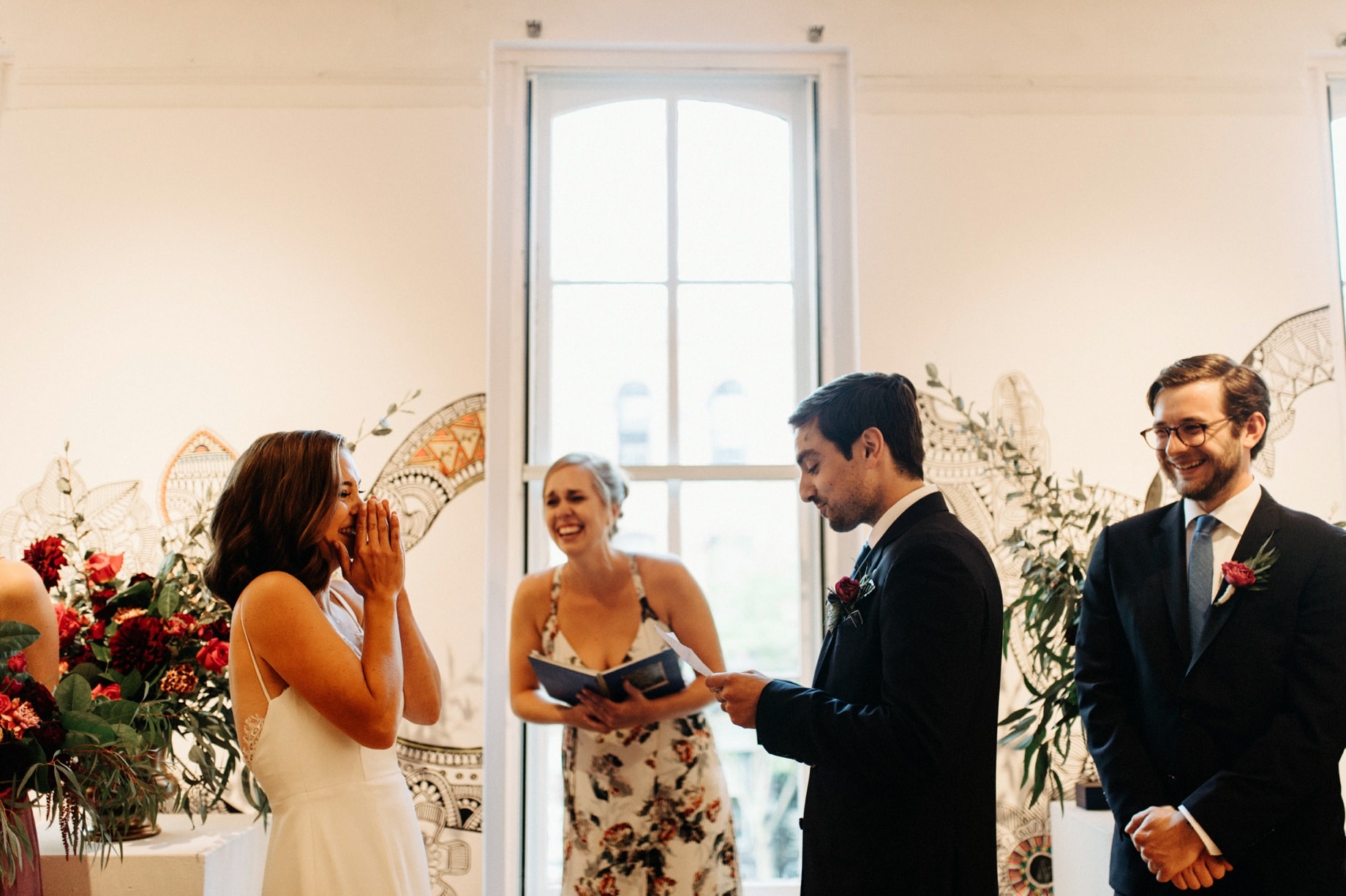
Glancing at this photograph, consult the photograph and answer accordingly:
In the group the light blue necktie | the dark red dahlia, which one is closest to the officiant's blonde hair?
the dark red dahlia

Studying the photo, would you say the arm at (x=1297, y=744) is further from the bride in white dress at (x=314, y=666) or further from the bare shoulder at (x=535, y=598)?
the bare shoulder at (x=535, y=598)

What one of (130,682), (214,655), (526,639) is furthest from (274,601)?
(526,639)

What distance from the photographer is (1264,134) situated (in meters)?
3.80

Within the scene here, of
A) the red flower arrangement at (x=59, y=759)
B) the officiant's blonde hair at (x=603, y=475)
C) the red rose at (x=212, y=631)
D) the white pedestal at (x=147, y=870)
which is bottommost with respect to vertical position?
the white pedestal at (x=147, y=870)

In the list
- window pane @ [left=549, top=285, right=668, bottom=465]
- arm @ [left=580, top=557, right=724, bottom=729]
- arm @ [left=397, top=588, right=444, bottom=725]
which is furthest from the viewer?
window pane @ [left=549, top=285, right=668, bottom=465]

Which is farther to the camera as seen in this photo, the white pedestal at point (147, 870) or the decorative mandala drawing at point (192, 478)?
the decorative mandala drawing at point (192, 478)

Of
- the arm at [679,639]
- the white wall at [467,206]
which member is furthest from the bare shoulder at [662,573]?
the white wall at [467,206]

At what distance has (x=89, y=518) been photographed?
11.6 feet

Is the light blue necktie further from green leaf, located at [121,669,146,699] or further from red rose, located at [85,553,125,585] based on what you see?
red rose, located at [85,553,125,585]

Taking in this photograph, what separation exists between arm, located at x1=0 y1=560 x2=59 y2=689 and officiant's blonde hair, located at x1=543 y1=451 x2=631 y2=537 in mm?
1303

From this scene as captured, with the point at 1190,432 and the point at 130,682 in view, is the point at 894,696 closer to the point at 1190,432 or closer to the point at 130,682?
the point at 1190,432

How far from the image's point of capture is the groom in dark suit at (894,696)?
170 cm

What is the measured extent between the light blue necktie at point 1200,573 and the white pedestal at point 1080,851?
3.00 ft

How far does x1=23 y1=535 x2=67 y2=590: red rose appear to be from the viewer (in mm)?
2510
